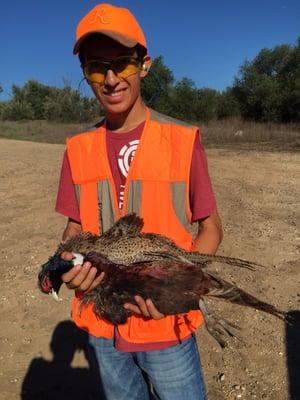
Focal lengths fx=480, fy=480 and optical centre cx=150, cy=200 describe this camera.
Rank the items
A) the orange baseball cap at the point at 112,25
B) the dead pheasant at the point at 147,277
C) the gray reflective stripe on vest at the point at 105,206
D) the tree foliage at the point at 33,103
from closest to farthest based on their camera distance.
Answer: the dead pheasant at the point at 147,277
the orange baseball cap at the point at 112,25
the gray reflective stripe on vest at the point at 105,206
the tree foliage at the point at 33,103

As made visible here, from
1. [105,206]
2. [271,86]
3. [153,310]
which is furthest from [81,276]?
[271,86]

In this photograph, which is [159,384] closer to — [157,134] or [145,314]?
[145,314]

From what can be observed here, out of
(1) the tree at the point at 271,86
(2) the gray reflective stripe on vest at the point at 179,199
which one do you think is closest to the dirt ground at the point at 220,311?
(2) the gray reflective stripe on vest at the point at 179,199

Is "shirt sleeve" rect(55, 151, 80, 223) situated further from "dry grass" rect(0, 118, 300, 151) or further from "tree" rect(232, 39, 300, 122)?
"tree" rect(232, 39, 300, 122)

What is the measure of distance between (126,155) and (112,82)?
0.44 meters

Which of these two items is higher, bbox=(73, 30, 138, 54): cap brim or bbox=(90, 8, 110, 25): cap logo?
bbox=(90, 8, 110, 25): cap logo

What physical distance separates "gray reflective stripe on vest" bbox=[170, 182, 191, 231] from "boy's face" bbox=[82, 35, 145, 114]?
55 cm

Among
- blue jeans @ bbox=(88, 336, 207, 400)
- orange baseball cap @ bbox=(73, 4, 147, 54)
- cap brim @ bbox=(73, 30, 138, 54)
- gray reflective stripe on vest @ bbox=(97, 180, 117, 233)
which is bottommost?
blue jeans @ bbox=(88, 336, 207, 400)

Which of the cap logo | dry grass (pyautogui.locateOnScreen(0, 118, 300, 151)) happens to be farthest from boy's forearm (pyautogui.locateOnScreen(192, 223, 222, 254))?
dry grass (pyautogui.locateOnScreen(0, 118, 300, 151))

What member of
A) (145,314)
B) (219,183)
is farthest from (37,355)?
(219,183)

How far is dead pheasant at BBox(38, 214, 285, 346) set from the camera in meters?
2.31

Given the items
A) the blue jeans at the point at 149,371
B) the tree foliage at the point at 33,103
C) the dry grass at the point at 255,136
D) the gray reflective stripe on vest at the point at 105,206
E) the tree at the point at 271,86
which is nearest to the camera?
the blue jeans at the point at 149,371

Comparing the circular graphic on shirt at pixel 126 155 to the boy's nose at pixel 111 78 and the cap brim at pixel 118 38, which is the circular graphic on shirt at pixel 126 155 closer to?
the boy's nose at pixel 111 78

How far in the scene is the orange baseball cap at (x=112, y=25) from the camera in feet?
8.38
